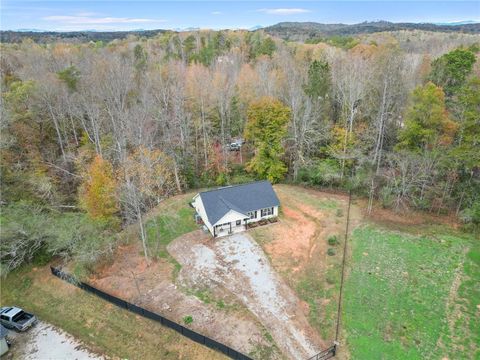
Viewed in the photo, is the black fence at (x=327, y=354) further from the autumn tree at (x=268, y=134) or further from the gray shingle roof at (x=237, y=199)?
the autumn tree at (x=268, y=134)

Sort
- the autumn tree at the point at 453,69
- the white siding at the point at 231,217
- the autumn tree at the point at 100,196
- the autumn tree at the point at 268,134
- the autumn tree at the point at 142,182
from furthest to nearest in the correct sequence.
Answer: the autumn tree at the point at 453,69 < the autumn tree at the point at 268,134 < the white siding at the point at 231,217 < the autumn tree at the point at 100,196 < the autumn tree at the point at 142,182

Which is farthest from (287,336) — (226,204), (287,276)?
(226,204)

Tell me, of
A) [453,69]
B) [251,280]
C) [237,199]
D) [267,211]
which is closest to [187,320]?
[251,280]

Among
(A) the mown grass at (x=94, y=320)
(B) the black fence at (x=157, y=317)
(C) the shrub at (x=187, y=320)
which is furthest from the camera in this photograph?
(C) the shrub at (x=187, y=320)

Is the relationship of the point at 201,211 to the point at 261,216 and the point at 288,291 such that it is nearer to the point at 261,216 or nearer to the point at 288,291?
the point at 261,216

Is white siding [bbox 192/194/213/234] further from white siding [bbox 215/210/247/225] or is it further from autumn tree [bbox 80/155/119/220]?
autumn tree [bbox 80/155/119/220]

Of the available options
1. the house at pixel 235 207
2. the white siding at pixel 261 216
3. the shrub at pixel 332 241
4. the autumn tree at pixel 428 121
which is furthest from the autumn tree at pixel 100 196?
the autumn tree at pixel 428 121
